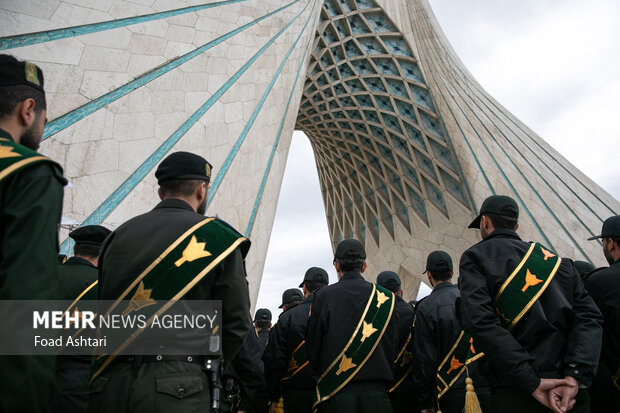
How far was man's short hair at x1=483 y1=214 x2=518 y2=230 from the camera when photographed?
109 inches

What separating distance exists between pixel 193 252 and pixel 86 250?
1.40m

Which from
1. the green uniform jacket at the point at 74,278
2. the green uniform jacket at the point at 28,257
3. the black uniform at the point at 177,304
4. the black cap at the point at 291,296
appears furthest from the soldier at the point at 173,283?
the black cap at the point at 291,296

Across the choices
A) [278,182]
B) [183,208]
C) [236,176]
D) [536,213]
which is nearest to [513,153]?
[536,213]

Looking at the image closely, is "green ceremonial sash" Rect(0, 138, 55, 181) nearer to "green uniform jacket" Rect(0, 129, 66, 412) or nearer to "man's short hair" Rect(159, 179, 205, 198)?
"green uniform jacket" Rect(0, 129, 66, 412)

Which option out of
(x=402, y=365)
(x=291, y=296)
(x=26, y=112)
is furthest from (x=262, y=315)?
(x=26, y=112)

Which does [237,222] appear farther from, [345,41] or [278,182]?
[345,41]

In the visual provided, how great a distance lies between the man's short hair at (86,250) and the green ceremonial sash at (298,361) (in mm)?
1826

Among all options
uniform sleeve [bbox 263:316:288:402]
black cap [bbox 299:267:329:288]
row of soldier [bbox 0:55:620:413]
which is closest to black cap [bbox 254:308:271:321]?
black cap [bbox 299:267:329:288]

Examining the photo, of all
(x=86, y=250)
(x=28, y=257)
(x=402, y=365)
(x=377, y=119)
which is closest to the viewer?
(x=28, y=257)

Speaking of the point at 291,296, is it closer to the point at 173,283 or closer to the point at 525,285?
the point at 525,285

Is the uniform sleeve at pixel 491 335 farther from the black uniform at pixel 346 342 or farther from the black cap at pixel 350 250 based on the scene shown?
the black cap at pixel 350 250

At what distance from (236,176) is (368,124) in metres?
9.99

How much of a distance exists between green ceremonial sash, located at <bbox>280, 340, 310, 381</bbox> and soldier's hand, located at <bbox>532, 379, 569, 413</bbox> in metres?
2.09

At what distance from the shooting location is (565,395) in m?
2.27
